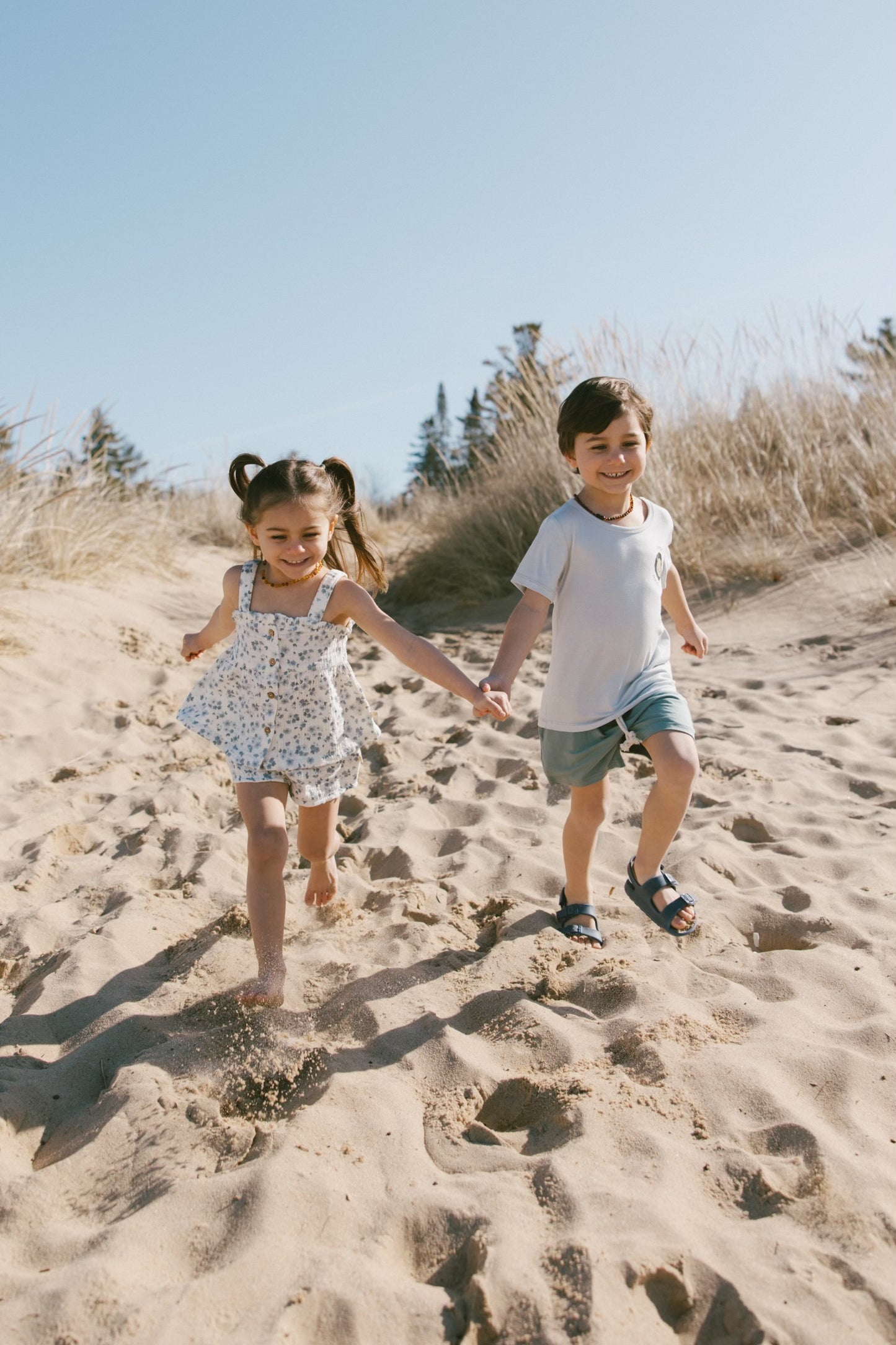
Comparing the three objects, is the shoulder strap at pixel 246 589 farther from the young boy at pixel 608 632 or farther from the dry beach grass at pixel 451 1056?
the dry beach grass at pixel 451 1056

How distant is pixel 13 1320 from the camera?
63.3 inches

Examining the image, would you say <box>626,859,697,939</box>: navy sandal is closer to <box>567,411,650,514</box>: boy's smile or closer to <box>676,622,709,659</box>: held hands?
<box>676,622,709,659</box>: held hands

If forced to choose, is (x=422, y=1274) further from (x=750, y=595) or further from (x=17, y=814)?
(x=750, y=595)

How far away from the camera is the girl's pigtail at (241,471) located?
2.95m

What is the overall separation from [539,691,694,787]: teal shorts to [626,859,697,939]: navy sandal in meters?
0.28

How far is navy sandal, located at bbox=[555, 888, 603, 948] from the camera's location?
2924mm

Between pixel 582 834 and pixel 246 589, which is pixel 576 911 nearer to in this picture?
pixel 582 834

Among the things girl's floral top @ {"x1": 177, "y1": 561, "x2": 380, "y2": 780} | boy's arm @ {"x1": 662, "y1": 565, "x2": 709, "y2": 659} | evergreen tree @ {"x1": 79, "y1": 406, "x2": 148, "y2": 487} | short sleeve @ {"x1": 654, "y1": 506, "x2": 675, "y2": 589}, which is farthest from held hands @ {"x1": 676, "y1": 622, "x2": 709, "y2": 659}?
evergreen tree @ {"x1": 79, "y1": 406, "x2": 148, "y2": 487}

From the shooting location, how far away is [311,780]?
2.80 m

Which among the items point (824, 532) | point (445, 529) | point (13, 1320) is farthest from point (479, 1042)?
point (445, 529)

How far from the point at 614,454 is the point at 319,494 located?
2.54 ft

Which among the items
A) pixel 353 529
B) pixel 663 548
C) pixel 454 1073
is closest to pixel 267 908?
pixel 454 1073

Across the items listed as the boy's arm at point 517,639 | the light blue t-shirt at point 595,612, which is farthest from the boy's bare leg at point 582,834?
the boy's arm at point 517,639

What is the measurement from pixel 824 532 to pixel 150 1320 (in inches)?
290
